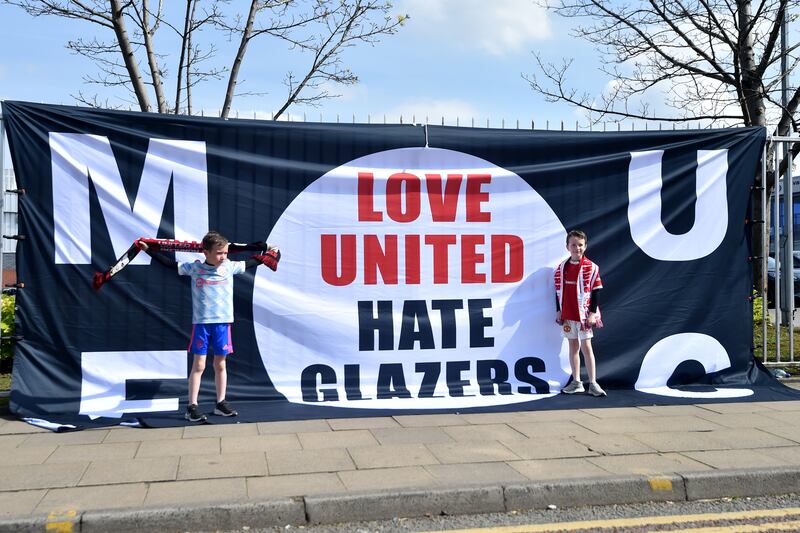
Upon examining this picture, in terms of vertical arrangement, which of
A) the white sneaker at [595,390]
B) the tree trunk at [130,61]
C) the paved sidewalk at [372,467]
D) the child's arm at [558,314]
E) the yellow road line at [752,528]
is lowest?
the yellow road line at [752,528]

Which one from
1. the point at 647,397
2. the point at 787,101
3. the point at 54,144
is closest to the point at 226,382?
the point at 54,144

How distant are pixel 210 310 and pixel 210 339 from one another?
282mm

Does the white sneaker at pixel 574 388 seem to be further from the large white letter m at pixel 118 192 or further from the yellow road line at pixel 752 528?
the large white letter m at pixel 118 192

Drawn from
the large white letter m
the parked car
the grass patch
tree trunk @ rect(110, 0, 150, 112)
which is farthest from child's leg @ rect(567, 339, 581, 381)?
the parked car

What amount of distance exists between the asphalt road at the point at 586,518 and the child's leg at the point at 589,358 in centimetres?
292

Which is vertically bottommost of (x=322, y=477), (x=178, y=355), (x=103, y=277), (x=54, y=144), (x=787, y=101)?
(x=322, y=477)

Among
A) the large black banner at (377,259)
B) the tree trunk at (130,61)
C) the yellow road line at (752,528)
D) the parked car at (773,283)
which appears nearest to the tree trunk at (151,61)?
the tree trunk at (130,61)

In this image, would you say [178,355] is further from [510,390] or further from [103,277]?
[510,390]

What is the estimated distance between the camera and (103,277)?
693 centimetres

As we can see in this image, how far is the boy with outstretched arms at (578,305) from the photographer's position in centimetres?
793

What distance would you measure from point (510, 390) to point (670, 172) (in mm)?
3004

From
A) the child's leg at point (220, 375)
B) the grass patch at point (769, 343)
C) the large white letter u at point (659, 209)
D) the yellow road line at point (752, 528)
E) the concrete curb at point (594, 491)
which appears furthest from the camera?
the grass patch at point (769, 343)

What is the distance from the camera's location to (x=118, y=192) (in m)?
7.34

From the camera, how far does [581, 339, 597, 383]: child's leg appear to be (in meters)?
7.97
